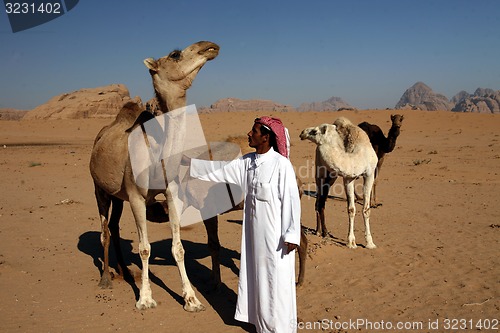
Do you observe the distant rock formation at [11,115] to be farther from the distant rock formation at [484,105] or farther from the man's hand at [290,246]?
the distant rock formation at [484,105]

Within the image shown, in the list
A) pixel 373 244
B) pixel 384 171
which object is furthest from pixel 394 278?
pixel 384 171

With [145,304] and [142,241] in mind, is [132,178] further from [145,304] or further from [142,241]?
[145,304]

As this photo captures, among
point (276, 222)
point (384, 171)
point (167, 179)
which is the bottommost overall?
point (384, 171)

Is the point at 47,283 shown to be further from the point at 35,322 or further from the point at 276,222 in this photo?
the point at 276,222

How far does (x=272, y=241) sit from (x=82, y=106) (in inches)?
2136

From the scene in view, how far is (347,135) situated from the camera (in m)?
7.20

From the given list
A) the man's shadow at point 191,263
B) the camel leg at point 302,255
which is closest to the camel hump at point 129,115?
the man's shadow at point 191,263

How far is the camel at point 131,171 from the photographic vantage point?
413cm

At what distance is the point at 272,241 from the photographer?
393 centimetres

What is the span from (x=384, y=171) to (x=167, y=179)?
1351 centimetres

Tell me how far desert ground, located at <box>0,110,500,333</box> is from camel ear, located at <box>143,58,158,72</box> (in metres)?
2.01

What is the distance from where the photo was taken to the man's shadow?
16.4 feet

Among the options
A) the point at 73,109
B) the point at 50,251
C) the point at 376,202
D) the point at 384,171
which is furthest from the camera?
the point at 73,109

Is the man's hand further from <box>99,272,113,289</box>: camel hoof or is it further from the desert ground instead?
<box>99,272,113,289</box>: camel hoof
